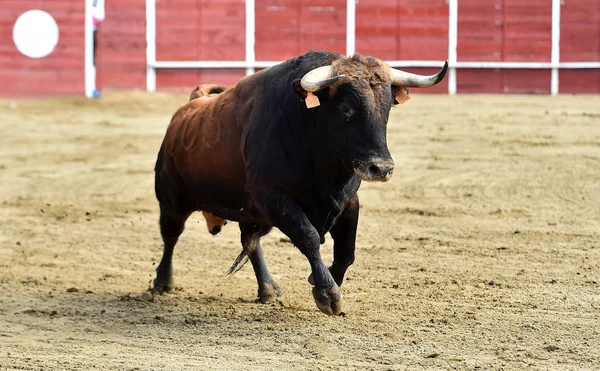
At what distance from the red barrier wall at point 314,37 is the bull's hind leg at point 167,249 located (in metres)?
7.59

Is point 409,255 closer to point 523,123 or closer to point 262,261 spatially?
point 262,261

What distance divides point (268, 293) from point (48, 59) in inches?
332

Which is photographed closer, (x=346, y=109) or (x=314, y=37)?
(x=346, y=109)

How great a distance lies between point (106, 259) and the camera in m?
6.43

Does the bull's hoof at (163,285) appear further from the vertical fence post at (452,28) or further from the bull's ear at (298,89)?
the vertical fence post at (452,28)

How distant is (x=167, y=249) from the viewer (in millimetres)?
5645

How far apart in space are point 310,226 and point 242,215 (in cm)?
64

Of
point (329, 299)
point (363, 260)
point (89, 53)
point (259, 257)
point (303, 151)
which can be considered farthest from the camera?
point (89, 53)

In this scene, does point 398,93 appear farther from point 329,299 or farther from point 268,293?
point 268,293

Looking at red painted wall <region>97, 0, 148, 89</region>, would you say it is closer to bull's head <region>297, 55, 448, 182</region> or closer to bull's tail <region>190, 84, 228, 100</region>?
bull's tail <region>190, 84, 228, 100</region>

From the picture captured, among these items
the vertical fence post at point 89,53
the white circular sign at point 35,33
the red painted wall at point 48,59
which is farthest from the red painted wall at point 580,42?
the white circular sign at point 35,33

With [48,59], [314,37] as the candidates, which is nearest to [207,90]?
[314,37]

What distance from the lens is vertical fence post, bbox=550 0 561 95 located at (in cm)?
1295

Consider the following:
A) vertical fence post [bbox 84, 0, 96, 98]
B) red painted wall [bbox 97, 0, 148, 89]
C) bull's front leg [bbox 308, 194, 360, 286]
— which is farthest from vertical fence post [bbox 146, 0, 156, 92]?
bull's front leg [bbox 308, 194, 360, 286]
